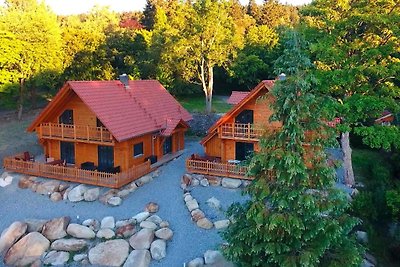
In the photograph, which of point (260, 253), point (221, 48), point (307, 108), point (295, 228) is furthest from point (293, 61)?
point (221, 48)

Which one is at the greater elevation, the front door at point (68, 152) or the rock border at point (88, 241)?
the front door at point (68, 152)

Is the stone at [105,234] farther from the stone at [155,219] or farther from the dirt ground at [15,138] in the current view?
the dirt ground at [15,138]

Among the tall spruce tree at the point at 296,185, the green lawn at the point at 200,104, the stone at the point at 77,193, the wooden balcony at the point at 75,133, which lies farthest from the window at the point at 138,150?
the green lawn at the point at 200,104

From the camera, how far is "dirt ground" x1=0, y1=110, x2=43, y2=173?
96.7 ft

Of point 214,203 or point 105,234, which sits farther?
point 214,203

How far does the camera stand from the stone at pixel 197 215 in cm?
1852

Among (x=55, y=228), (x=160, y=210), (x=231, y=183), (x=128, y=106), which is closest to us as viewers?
(x=55, y=228)

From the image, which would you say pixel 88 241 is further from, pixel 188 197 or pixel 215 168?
pixel 215 168

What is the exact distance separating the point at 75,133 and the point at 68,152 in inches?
98.9

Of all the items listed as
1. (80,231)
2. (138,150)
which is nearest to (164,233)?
(80,231)

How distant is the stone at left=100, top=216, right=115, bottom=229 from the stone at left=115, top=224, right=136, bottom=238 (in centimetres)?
64

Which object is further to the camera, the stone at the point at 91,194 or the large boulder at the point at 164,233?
the stone at the point at 91,194

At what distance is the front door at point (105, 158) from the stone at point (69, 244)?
635cm

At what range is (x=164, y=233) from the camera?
17.5m
